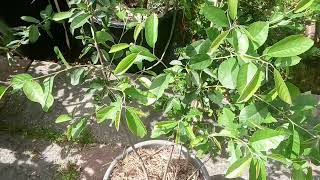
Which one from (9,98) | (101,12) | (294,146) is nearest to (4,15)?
(9,98)

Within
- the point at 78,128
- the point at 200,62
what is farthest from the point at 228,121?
the point at 78,128

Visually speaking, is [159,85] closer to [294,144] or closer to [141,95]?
[141,95]

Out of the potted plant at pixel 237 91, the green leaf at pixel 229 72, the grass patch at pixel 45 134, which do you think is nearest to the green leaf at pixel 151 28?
the potted plant at pixel 237 91

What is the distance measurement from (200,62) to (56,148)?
145cm

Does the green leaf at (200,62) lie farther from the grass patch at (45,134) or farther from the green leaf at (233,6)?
the grass patch at (45,134)

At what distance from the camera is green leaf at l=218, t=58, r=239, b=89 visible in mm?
781

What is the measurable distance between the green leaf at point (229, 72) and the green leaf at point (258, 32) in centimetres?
6

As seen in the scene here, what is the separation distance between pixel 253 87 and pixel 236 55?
0.10 metres

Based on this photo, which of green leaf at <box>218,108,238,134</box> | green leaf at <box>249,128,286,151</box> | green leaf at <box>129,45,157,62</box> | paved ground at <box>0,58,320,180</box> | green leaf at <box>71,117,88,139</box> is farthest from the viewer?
paved ground at <box>0,58,320,180</box>

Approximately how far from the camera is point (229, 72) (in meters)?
0.80

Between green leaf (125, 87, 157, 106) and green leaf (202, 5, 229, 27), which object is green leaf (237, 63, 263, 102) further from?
green leaf (125, 87, 157, 106)

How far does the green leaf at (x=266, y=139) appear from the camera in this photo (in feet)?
2.55

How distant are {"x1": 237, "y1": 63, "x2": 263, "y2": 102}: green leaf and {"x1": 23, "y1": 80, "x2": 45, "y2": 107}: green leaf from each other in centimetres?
46

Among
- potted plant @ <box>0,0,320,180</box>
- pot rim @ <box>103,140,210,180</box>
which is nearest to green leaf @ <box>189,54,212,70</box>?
potted plant @ <box>0,0,320,180</box>
